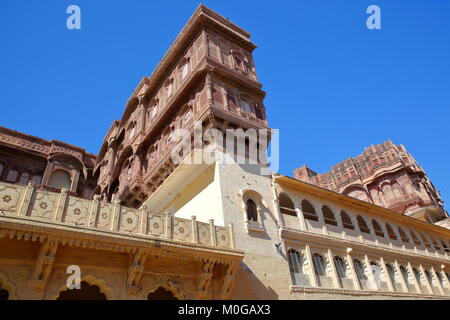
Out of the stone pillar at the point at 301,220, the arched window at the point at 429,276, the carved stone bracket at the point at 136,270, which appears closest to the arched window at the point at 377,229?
the arched window at the point at 429,276

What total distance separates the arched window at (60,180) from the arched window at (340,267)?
62.6 ft

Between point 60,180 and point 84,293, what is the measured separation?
14285 mm

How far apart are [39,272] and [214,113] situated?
948 centimetres

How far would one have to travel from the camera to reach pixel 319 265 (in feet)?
45.7

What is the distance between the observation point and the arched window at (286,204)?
48.6 feet

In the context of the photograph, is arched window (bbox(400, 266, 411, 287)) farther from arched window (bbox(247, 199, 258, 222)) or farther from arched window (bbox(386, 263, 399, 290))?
arched window (bbox(247, 199, 258, 222))

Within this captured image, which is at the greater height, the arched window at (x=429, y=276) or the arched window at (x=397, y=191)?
the arched window at (x=397, y=191)

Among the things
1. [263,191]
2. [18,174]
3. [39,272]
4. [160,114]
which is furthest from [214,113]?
[18,174]

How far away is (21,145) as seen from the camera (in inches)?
885

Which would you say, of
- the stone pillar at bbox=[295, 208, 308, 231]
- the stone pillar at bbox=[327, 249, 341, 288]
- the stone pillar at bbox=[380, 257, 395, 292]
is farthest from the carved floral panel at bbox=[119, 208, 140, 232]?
the stone pillar at bbox=[380, 257, 395, 292]

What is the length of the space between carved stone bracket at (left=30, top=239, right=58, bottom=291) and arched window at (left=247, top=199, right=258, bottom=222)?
291 inches

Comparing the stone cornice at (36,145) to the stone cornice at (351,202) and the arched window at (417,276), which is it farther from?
the arched window at (417,276)

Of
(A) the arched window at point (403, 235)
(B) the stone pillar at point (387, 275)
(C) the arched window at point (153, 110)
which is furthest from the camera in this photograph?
(C) the arched window at point (153, 110)

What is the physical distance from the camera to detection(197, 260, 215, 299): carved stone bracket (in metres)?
9.80
